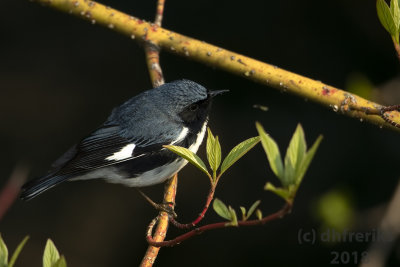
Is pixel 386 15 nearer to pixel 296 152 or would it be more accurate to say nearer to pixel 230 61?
pixel 296 152

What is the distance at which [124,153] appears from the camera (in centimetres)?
331

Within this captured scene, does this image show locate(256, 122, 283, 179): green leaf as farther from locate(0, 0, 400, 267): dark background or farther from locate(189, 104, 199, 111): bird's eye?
locate(0, 0, 400, 267): dark background

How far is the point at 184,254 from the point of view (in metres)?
4.16

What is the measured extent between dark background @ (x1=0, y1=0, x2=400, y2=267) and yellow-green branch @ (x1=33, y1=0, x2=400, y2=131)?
3.96 feet

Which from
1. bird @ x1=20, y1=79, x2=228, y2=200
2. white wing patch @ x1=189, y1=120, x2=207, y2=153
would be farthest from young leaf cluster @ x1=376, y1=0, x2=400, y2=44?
white wing patch @ x1=189, y1=120, x2=207, y2=153

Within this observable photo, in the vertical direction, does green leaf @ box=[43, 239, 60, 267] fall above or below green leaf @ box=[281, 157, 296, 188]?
below

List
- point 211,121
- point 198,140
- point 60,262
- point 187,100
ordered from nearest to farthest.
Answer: point 60,262
point 187,100
point 198,140
point 211,121

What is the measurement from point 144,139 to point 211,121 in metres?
1.21

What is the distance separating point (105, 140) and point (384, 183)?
1909mm

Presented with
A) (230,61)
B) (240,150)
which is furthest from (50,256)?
(230,61)

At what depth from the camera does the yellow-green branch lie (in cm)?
249

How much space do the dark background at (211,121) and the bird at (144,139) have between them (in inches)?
38.5

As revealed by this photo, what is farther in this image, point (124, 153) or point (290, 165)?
point (124, 153)

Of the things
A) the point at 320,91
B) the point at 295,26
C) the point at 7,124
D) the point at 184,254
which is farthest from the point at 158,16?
the point at 7,124
